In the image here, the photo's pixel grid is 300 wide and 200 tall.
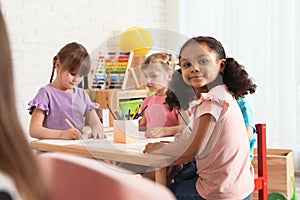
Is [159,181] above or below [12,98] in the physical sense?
below

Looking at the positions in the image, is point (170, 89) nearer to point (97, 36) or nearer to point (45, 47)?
point (45, 47)

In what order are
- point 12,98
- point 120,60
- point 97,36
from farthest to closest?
point 97,36, point 120,60, point 12,98

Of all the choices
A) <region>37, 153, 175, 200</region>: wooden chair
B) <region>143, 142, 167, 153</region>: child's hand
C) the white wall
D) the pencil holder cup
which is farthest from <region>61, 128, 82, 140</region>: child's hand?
<region>37, 153, 175, 200</region>: wooden chair

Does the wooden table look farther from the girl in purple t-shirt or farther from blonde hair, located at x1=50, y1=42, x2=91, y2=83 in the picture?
blonde hair, located at x1=50, y1=42, x2=91, y2=83

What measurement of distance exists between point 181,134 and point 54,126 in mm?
895

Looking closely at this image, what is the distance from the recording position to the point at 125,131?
203cm

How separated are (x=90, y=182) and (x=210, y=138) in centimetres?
127

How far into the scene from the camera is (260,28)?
4062 mm

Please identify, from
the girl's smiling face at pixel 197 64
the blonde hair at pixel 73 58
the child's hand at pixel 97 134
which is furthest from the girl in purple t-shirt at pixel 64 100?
the girl's smiling face at pixel 197 64

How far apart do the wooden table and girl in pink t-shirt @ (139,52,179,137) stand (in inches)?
2.8

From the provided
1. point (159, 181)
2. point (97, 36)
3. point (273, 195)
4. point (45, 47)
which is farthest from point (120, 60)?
point (97, 36)

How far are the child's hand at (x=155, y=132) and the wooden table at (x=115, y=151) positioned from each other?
0.04 meters

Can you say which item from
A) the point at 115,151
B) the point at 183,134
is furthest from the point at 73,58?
the point at 183,134

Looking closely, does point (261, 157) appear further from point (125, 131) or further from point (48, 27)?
point (48, 27)
